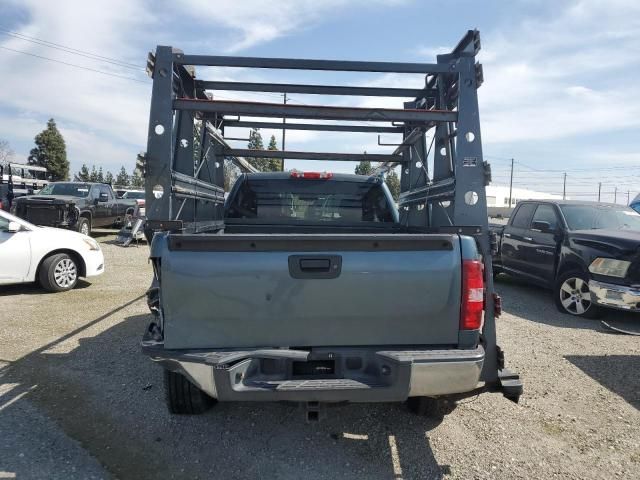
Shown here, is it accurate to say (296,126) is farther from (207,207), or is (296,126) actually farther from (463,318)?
(463,318)

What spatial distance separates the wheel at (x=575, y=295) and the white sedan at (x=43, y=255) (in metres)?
7.95

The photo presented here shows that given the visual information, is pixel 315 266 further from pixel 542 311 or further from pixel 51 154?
pixel 51 154

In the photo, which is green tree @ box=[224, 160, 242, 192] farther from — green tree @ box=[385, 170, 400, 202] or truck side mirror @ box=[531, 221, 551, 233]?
truck side mirror @ box=[531, 221, 551, 233]

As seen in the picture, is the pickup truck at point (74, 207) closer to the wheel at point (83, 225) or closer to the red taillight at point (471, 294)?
the wheel at point (83, 225)

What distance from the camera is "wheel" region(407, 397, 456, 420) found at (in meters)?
3.38

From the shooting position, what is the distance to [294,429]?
3.32m

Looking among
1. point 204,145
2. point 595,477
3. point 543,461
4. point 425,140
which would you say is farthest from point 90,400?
point 425,140

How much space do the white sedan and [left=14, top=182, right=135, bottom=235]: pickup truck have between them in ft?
20.3

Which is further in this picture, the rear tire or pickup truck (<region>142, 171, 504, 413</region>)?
the rear tire

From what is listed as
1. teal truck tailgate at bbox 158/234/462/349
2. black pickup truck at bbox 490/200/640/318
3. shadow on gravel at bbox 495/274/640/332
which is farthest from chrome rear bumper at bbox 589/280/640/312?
teal truck tailgate at bbox 158/234/462/349

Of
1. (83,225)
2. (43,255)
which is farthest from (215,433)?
(83,225)

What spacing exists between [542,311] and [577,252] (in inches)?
41.8

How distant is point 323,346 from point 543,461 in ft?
5.46

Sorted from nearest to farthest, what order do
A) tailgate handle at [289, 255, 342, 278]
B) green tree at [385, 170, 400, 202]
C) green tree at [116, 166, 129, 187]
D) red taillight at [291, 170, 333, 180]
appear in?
tailgate handle at [289, 255, 342, 278] → red taillight at [291, 170, 333, 180] → green tree at [385, 170, 400, 202] → green tree at [116, 166, 129, 187]
